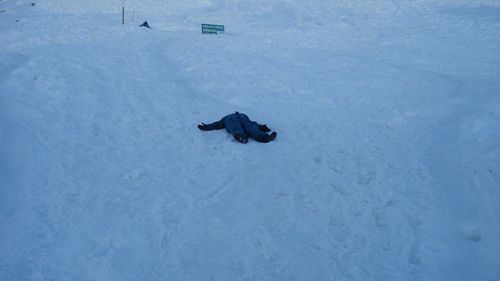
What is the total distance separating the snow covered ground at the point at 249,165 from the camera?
453 cm

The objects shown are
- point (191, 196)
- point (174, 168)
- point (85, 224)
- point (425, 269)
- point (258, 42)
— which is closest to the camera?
point (425, 269)

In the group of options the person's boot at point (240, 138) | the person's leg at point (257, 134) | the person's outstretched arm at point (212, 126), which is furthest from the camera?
the person's outstretched arm at point (212, 126)

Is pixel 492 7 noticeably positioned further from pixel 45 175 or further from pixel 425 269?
pixel 45 175

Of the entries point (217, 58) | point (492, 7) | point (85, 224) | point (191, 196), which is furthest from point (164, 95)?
point (492, 7)

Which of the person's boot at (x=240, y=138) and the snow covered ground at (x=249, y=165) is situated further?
the person's boot at (x=240, y=138)

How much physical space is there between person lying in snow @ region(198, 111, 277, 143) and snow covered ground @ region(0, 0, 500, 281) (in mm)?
159

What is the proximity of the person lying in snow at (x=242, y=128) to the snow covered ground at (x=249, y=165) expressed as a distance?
0.16 metres

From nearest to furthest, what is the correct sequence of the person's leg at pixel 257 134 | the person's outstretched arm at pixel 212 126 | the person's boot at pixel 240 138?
the person's boot at pixel 240 138 < the person's leg at pixel 257 134 < the person's outstretched arm at pixel 212 126

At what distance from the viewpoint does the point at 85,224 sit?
4859mm

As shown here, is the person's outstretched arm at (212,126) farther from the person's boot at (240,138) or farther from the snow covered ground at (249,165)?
the person's boot at (240,138)

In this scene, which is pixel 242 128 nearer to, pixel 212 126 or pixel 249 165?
pixel 212 126

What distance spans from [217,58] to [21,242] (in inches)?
370

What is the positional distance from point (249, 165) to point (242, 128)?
42.3 inches

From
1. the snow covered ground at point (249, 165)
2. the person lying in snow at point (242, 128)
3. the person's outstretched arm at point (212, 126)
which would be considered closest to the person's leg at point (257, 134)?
the person lying in snow at point (242, 128)
